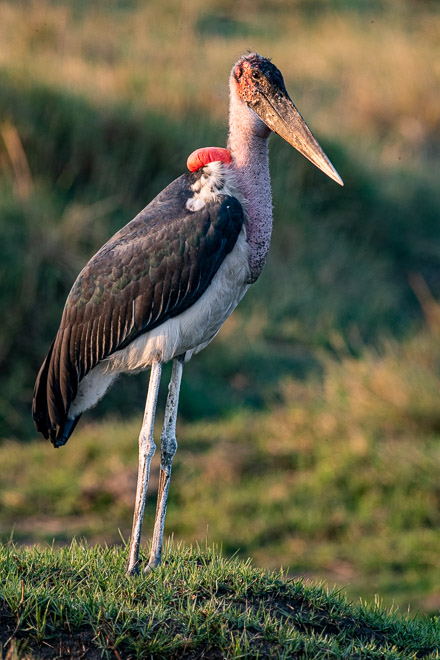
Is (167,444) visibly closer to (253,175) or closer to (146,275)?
(146,275)

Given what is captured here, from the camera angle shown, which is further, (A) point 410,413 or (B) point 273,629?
(A) point 410,413

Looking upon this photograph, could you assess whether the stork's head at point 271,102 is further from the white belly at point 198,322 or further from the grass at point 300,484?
the grass at point 300,484

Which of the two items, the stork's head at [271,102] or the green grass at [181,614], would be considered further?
Answer: the stork's head at [271,102]

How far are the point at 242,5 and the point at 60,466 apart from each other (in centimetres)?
1430

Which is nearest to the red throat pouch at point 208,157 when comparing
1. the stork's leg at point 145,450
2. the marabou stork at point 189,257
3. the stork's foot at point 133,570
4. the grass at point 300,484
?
the marabou stork at point 189,257

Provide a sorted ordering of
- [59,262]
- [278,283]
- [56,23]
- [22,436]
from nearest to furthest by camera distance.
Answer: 1. [22,436]
2. [59,262]
3. [278,283]
4. [56,23]

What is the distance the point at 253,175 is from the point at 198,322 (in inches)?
25.2

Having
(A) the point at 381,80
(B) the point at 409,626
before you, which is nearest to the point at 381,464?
(B) the point at 409,626

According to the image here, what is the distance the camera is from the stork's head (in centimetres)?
429

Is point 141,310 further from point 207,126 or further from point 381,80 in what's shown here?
point 381,80

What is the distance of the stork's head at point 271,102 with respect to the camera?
14.1ft

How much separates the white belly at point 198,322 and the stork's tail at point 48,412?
35 centimetres

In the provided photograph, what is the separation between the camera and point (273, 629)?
3.65 metres

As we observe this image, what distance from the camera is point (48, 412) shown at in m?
4.63
